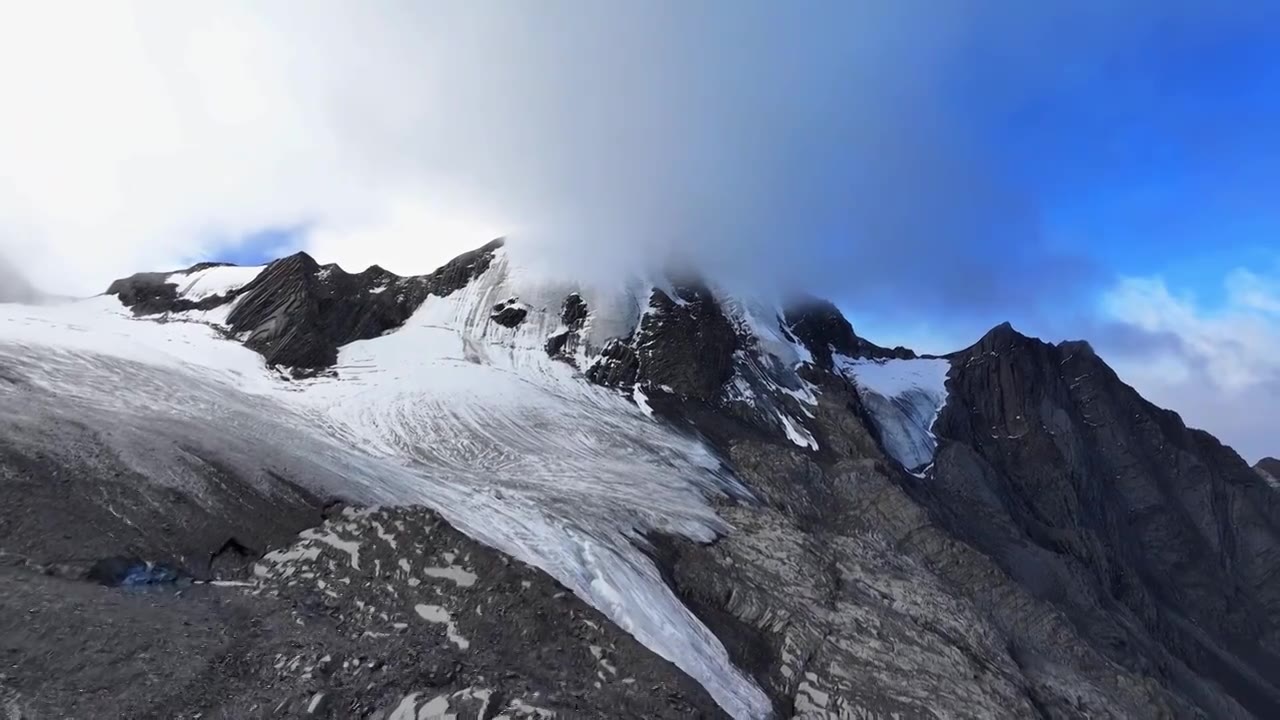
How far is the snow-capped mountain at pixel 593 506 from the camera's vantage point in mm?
25438

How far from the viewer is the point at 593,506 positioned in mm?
39750

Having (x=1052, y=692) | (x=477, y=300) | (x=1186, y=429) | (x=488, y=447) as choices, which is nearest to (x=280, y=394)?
(x=488, y=447)

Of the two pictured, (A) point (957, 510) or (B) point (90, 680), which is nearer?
(B) point (90, 680)

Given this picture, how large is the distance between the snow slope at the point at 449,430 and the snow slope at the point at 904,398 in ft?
104

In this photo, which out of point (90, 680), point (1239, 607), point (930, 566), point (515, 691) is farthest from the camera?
point (1239, 607)

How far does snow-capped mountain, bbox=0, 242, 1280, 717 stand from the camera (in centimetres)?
2544

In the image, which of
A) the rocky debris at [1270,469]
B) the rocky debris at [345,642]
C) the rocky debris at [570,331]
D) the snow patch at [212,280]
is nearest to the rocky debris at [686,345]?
the rocky debris at [570,331]

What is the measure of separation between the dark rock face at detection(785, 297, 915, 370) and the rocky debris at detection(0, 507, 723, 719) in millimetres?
66422

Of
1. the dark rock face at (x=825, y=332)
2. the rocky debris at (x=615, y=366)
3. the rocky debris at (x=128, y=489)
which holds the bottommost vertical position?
the rocky debris at (x=128, y=489)

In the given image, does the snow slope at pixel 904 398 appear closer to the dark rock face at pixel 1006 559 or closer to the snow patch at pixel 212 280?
the dark rock face at pixel 1006 559

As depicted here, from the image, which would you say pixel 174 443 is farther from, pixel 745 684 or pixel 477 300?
pixel 477 300

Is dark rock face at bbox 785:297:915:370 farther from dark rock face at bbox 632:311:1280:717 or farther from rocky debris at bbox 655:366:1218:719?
rocky debris at bbox 655:366:1218:719

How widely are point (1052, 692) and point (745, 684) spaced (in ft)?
65.6

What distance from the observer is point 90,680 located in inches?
772
